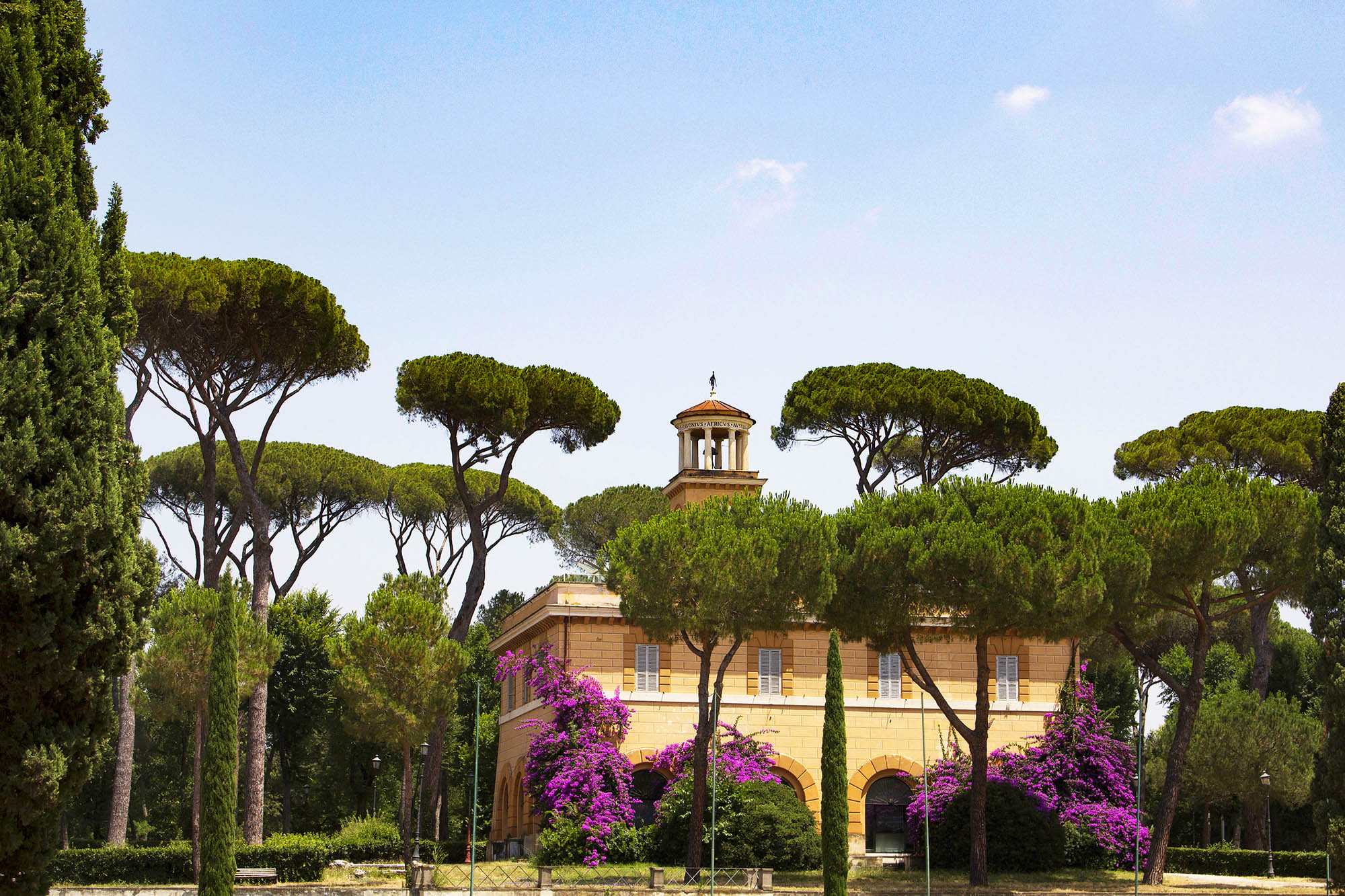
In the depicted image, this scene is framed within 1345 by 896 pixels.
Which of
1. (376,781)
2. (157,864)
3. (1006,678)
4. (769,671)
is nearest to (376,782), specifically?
(376,781)

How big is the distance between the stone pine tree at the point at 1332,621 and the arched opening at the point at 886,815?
12179mm

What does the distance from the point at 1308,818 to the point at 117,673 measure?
39080 millimetres

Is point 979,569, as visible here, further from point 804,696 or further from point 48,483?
point 48,483

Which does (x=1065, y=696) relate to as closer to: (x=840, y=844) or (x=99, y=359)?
(x=840, y=844)

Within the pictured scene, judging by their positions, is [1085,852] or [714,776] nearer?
[714,776]

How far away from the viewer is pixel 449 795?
165 ft

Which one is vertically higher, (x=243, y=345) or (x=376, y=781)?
(x=243, y=345)

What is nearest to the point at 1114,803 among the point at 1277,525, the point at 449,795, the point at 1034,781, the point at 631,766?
the point at 1034,781

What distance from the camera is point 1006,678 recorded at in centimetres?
3547

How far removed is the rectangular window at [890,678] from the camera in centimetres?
3541

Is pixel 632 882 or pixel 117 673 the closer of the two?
pixel 117 673

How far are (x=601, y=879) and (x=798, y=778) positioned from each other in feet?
26.5

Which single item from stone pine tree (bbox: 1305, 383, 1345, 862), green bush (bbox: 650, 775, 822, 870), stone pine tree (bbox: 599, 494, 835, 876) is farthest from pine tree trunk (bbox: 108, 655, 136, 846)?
stone pine tree (bbox: 1305, 383, 1345, 862)

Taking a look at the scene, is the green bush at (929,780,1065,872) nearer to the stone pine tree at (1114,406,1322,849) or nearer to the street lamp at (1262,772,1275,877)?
the street lamp at (1262,772,1275,877)
